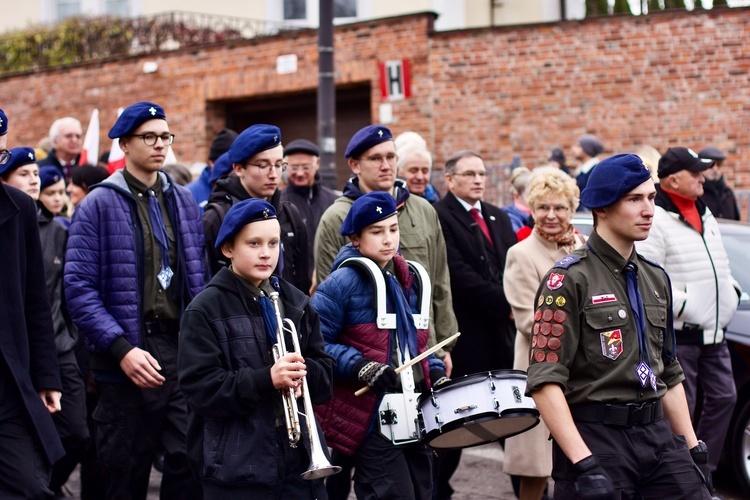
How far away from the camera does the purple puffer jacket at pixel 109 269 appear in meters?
5.75

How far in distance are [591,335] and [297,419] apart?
1248 millimetres

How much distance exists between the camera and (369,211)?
574cm

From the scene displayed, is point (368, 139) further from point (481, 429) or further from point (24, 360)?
point (24, 360)

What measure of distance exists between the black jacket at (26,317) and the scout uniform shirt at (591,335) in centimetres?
215

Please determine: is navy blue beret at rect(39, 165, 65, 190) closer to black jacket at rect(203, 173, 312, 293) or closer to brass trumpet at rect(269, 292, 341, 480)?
black jacket at rect(203, 173, 312, 293)

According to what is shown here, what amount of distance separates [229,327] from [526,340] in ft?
8.41

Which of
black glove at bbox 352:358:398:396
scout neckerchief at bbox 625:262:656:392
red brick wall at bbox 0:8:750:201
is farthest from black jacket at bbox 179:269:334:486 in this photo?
red brick wall at bbox 0:8:750:201

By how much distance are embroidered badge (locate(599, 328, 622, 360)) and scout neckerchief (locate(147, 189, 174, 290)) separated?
2405 millimetres

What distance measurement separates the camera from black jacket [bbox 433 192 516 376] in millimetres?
7508

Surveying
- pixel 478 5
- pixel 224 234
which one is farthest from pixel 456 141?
pixel 224 234

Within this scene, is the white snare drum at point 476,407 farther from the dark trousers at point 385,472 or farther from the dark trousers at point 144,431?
the dark trousers at point 144,431

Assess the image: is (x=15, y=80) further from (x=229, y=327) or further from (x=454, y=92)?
(x=229, y=327)

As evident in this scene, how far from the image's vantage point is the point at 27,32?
22.8 meters

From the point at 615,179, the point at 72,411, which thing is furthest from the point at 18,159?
the point at 615,179
